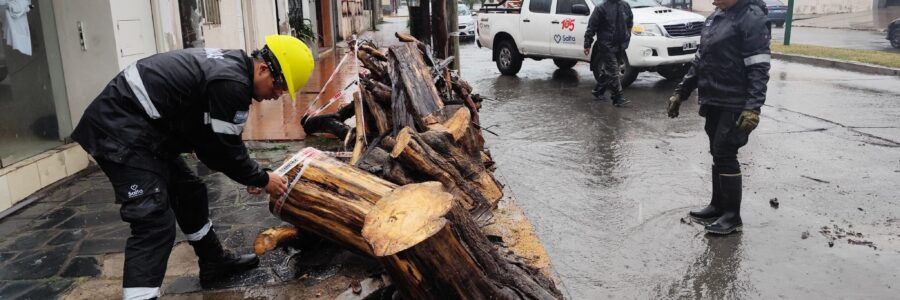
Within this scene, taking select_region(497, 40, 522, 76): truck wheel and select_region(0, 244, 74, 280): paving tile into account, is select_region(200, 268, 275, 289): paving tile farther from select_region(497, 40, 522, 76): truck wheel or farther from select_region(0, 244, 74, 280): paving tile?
select_region(497, 40, 522, 76): truck wheel

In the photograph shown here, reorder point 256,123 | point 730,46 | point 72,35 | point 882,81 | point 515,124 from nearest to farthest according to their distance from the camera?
point 730,46
point 72,35
point 256,123
point 515,124
point 882,81

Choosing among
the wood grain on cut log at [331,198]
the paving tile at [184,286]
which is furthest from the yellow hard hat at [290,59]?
the paving tile at [184,286]

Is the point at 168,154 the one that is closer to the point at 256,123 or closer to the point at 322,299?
the point at 322,299

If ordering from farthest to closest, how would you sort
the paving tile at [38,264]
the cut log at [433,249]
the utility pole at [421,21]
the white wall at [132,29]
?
the utility pole at [421,21], the white wall at [132,29], the paving tile at [38,264], the cut log at [433,249]

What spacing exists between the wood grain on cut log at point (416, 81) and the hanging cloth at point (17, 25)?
2967 mm

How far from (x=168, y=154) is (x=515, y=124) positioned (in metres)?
5.95

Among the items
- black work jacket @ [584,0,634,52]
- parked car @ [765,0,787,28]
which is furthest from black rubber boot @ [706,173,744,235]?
parked car @ [765,0,787,28]

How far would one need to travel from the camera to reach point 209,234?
385 centimetres

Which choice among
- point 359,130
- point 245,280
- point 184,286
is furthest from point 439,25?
point 184,286

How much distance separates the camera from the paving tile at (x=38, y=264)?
3.97 meters

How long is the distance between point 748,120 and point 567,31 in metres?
8.35

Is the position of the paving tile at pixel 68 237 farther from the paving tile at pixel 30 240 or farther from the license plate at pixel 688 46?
the license plate at pixel 688 46

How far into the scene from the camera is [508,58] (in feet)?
46.6

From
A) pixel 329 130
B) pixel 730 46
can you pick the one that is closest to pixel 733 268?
pixel 730 46
